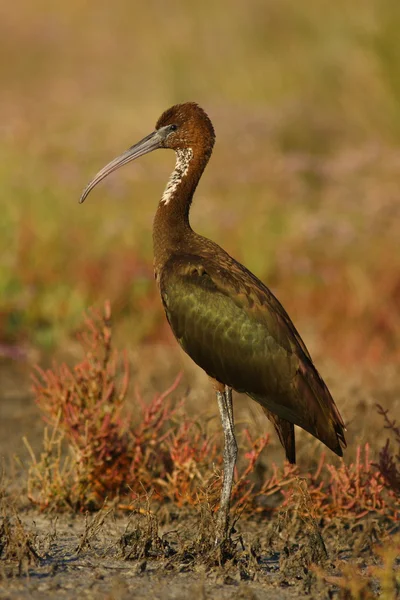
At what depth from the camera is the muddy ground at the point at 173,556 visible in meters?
4.10

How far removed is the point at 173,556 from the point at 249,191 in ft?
23.1

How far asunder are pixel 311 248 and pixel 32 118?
563 cm

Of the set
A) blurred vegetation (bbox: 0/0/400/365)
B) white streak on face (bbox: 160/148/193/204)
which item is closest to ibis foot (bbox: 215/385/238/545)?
white streak on face (bbox: 160/148/193/204)

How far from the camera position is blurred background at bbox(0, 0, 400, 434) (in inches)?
338

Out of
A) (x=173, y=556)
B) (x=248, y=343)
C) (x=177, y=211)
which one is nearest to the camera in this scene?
(x=173, y=556)

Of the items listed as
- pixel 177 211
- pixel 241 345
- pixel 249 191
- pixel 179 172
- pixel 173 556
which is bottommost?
pixel 173 556

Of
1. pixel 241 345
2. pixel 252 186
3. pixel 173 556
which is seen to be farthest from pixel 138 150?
pixel 252 186

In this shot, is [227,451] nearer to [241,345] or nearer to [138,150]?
[241,345]

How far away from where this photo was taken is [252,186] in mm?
11188

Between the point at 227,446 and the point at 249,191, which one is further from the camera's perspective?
the point at 249,191

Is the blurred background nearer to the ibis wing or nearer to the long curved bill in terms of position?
the long curved bill

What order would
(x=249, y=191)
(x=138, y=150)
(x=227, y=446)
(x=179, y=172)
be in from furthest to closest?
(x=249, y=191)
(x=138, y=150)
(x=179, y=172)
(x=227, y=446)

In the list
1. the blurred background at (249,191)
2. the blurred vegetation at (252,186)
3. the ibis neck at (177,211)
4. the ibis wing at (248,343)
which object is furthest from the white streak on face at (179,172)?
the blurred vegetation at (252,186)

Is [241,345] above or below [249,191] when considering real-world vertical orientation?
below
